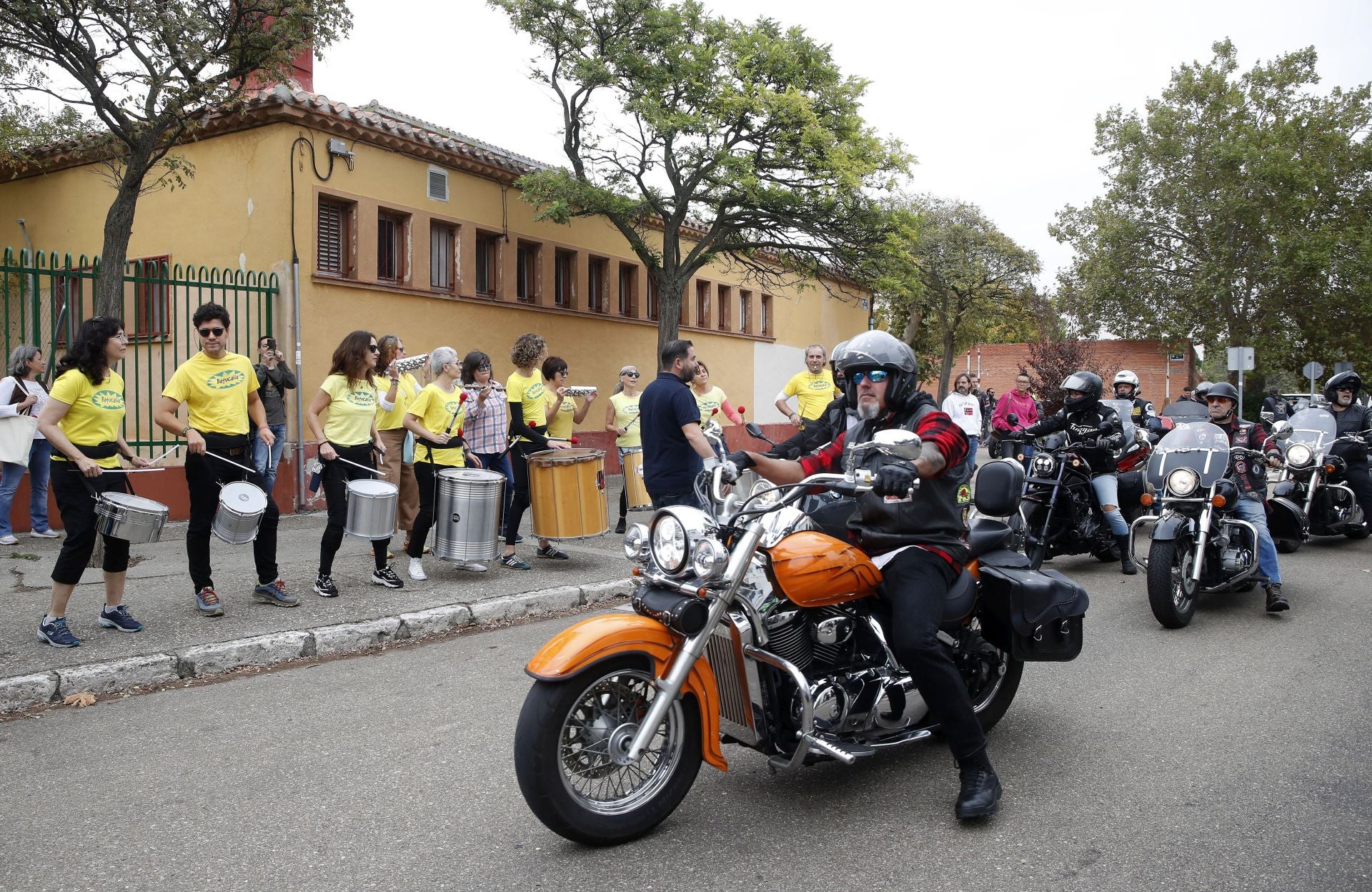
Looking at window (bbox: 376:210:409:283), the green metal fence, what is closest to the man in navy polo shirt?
the green metal fence

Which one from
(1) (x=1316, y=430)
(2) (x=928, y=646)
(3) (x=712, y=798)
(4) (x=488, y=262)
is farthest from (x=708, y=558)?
(4) (x=488, y=262)

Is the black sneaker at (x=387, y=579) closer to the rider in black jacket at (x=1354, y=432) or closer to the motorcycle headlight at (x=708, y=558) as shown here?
the motorcycle headlight at (x=708, y=558)

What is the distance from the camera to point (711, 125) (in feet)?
54.3

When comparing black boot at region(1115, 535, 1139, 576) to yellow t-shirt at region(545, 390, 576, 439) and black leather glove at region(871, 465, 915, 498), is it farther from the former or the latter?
black leather glove at region(871, 465, 915, 498)

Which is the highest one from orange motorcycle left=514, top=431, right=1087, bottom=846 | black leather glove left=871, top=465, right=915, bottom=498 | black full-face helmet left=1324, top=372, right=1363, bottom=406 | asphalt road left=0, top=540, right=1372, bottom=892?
black full-face helmet left=1324, top=372, right=1363, bottom=406

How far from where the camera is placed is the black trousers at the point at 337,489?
23.9ft

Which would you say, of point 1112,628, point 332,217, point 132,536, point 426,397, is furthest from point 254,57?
point 1112,628

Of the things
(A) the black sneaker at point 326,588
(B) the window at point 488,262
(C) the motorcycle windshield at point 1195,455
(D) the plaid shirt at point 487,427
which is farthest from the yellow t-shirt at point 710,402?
(B) the window at point 488,262

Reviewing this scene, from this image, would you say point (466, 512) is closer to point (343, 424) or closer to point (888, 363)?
point (343, 424)

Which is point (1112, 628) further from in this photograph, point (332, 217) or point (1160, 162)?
point (1160, 162)

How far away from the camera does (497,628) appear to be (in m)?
7.07

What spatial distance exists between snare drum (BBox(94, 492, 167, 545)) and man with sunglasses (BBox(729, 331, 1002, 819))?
12.9 feet

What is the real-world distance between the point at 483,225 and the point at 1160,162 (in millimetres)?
34533

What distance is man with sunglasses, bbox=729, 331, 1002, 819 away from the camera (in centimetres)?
362
